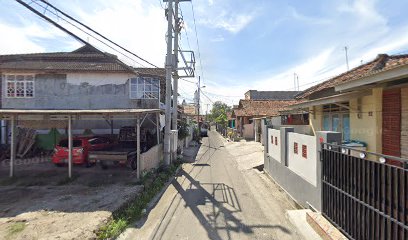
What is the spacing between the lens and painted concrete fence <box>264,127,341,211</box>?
21.9ft

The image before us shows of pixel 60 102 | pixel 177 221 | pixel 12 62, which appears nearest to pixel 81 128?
pixel 60 102

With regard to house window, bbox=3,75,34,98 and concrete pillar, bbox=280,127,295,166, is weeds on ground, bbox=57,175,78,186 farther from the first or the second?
house window, bbox=3,75,34,98

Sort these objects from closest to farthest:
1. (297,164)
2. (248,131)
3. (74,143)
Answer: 1. (297,164)
2. (74,143)
3. (248,131)

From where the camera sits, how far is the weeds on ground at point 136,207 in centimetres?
636

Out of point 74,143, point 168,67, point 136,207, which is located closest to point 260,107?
point 168,67

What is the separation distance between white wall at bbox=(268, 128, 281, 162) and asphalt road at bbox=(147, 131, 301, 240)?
125 centimetres

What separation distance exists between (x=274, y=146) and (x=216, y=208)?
4.52 metres

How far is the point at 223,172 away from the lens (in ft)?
46.3

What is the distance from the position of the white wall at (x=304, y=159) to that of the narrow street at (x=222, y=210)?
1.30 m

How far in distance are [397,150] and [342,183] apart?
2455 millimetres

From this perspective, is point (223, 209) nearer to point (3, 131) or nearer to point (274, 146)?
point (274, 146)

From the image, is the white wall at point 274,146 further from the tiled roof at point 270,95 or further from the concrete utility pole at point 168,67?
the tiled roof at point 270,95

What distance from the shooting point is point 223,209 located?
8.12 meters

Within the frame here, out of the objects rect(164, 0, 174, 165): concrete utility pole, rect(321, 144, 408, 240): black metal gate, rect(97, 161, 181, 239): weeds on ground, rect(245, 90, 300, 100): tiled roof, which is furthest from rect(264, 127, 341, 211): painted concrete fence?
rect(245, 90, 300, 100): tiled roof
